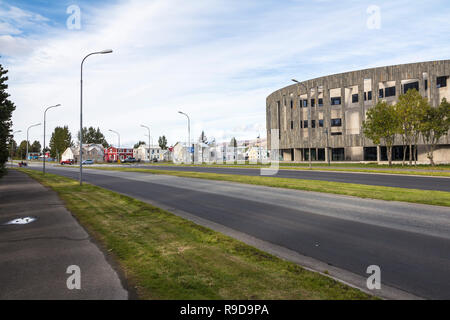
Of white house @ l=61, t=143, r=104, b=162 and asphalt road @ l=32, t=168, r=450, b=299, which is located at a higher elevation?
white house @ l=61, t=143, r=104, b=162

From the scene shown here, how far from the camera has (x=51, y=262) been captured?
5395 mm

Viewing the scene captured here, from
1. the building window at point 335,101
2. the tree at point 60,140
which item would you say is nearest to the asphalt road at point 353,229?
the building window at point 335,101

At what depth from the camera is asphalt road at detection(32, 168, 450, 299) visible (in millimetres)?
4957

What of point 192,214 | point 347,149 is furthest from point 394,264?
point 347,149

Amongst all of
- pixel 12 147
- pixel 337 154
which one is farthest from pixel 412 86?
pixel 12 147

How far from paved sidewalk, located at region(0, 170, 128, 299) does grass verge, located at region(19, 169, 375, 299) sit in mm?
359

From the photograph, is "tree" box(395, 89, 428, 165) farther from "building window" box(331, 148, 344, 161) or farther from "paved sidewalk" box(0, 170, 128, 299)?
"paved sidewalk" box(0, 170, 128, 299)

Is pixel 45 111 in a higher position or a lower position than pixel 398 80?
lower

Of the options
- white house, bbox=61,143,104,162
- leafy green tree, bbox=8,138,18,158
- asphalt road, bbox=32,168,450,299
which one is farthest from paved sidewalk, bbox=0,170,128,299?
white house, bbox=61,143,104,162

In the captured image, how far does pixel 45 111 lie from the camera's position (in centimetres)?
3412

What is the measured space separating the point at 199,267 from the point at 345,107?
52429 mm

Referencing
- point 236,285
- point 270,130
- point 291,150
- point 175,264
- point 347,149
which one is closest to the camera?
point 236,285
